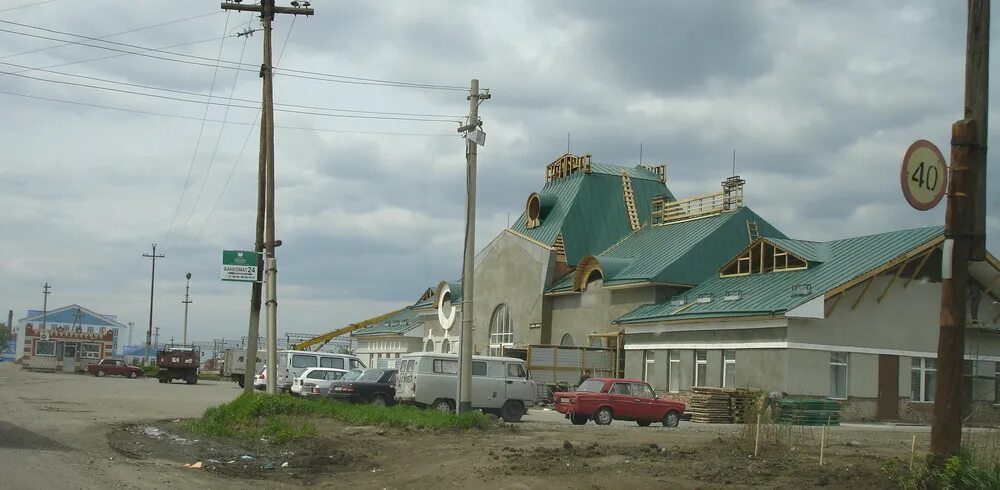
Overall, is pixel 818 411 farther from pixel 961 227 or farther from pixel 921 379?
pixel 961 227

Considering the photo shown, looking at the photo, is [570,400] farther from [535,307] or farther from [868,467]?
[535,307]

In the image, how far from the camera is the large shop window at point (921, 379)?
3738 cm

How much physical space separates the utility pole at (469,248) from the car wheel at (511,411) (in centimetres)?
578

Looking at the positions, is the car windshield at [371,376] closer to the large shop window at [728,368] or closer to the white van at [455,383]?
the white van at [455,383]

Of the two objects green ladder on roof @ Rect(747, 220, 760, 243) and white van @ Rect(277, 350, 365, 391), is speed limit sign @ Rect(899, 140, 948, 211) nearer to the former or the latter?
white van @ Rect(277, 350, 365, 391)

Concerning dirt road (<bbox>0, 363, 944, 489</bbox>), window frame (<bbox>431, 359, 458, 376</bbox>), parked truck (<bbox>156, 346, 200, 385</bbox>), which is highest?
window frame (<bbox>431, 359, 458, 376</bbox>)

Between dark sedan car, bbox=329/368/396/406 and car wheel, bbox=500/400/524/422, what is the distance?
356cm

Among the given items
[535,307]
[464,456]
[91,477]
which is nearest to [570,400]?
[464,456]

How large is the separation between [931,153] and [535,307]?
40629 millimetres

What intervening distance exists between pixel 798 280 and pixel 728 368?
437 cm

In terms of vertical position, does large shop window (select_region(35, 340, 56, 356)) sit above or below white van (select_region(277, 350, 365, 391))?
below

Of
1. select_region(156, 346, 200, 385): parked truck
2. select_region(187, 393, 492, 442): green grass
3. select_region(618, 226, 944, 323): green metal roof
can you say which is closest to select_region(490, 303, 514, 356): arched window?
select_region(618, 226, 944, 323): green metal roof

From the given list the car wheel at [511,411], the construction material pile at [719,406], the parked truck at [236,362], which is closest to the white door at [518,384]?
the car wheel at [511,411]

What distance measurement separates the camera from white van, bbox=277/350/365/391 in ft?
123
